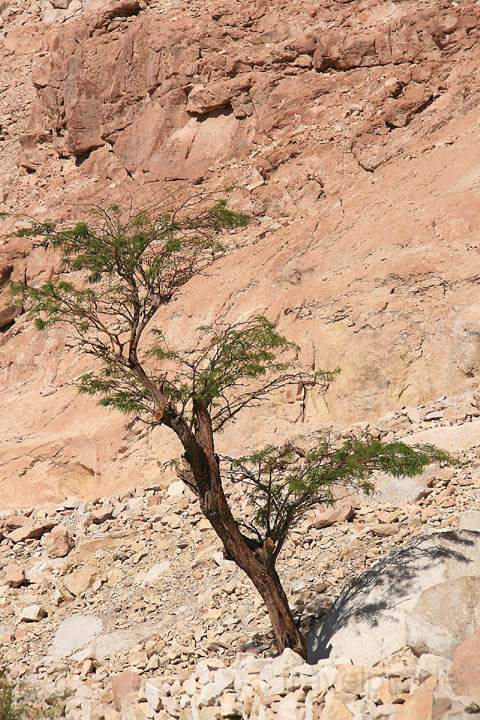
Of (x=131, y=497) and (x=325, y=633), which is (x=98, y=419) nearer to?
(x=131, y=497)

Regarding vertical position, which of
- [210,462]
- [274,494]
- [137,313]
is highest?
[137,313]

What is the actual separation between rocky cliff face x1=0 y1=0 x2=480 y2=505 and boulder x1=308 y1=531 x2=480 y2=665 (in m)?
4.97

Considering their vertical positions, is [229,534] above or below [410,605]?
above

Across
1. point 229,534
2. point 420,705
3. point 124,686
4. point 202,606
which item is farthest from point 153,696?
point 420,705

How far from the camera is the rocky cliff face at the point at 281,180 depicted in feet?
44.5

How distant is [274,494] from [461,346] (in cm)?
556

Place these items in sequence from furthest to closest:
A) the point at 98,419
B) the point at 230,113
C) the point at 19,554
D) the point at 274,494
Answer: the point at 230,113 < the point at 98,419 < the point at 19,554 < the point at 274,494

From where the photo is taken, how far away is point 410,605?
7.30 metres

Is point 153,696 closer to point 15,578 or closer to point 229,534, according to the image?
point 229,534

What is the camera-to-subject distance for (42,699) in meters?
8.42

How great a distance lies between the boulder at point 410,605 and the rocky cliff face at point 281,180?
16.3 feet

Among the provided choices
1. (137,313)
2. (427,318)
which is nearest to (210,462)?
(137,313)

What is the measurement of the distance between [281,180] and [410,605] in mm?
12106

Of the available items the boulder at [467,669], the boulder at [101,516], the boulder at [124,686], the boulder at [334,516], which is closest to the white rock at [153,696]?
the boulder at [124,686]
